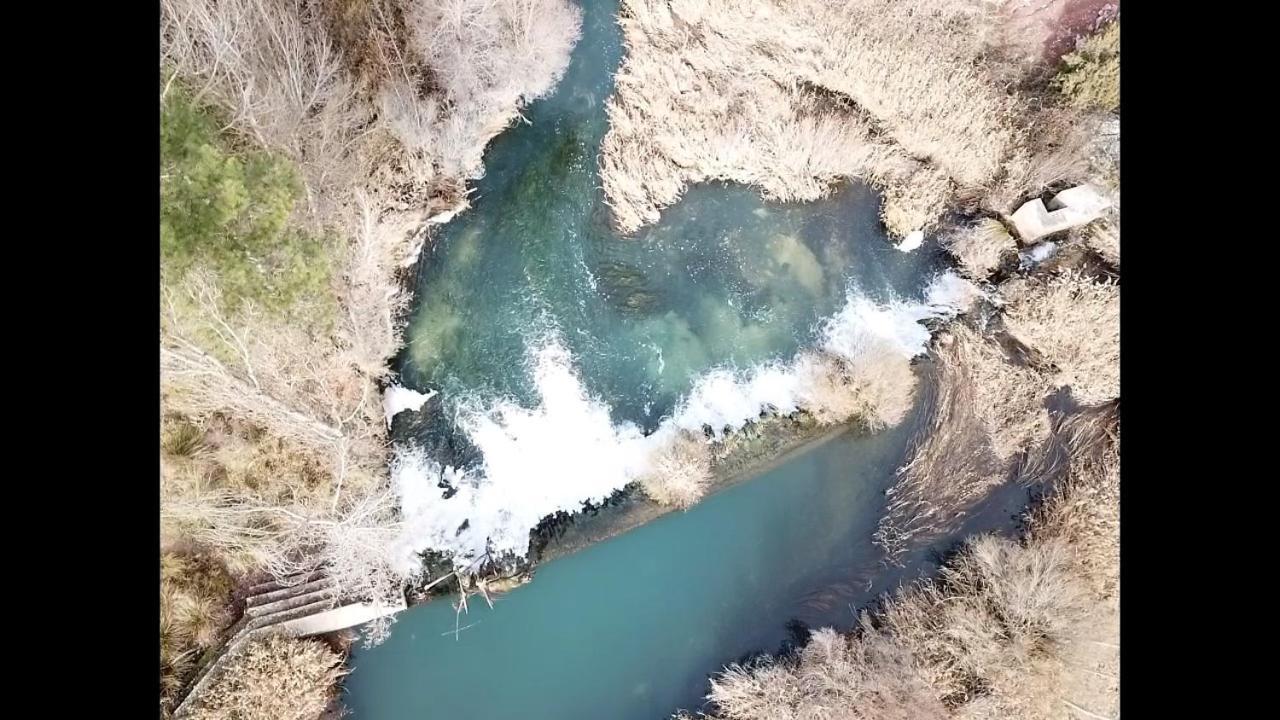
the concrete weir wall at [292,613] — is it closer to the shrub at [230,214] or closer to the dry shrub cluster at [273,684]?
the dry shrub cluster at [273,684]

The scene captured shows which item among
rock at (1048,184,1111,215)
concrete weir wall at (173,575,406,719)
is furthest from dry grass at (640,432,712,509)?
rock at (1048,184,1111,215)

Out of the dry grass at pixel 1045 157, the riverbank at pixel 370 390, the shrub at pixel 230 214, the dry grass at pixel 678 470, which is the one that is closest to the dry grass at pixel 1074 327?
the riverbank at pixel 370 390

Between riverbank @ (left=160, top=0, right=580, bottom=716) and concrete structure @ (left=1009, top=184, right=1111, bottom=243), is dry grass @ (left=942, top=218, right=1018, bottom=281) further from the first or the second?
riverbank @ (left=160, top=0, right=580, bottom=716)
